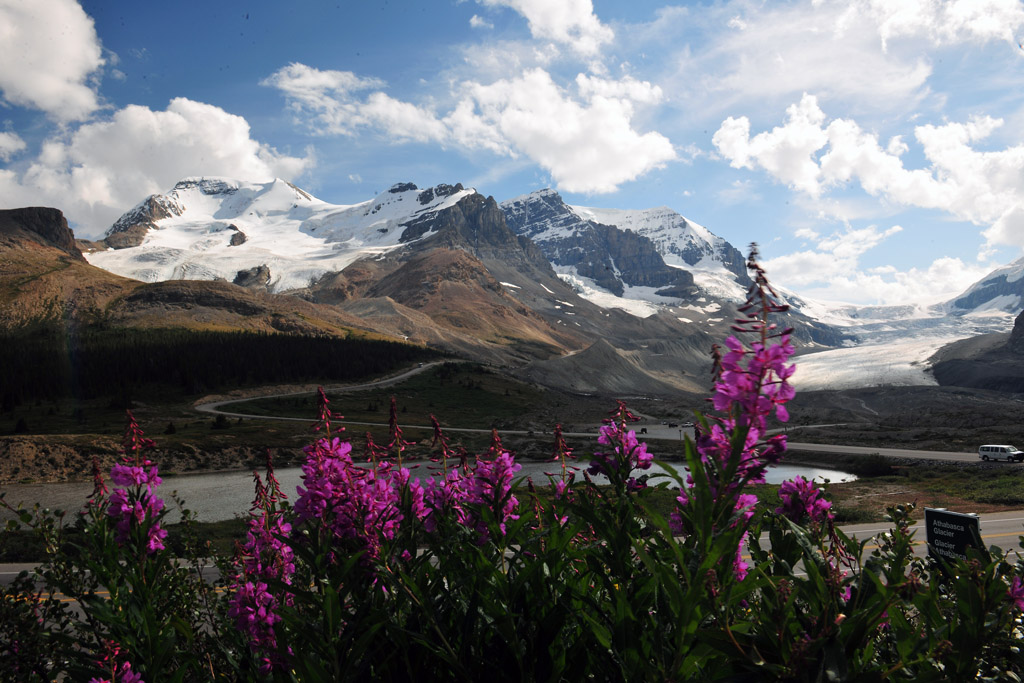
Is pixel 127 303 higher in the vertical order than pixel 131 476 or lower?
higher

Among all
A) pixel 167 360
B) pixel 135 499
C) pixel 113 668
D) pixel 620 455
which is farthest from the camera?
pixel 167 360

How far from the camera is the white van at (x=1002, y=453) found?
4778cm

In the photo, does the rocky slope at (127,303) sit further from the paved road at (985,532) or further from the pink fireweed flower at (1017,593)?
the pink fireweed flower at (1017,593)

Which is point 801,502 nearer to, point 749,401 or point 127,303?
point 749,401

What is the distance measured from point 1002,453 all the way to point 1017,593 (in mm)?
59138

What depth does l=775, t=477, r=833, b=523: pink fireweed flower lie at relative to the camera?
3.77 metres

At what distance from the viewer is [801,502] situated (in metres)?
3.82

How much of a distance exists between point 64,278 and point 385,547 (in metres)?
205

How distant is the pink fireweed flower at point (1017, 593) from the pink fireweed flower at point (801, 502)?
1.25 meters

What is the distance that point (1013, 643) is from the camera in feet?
11.5

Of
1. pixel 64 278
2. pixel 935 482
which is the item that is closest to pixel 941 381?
pixel 935 482

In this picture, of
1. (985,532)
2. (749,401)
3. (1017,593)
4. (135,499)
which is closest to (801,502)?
(1017,593)

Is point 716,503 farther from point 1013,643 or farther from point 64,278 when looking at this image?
point 64,278

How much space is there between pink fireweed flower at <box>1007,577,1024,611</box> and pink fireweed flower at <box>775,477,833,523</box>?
1.25 metres
